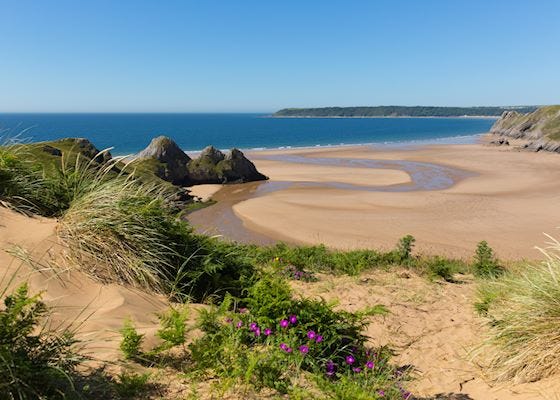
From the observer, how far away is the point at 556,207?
931 inches

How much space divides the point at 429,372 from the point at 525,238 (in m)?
15.7

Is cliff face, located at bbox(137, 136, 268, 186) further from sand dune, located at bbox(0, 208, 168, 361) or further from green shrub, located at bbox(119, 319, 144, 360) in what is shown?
green shrub, located at bbox(119, 319, 144, 360)

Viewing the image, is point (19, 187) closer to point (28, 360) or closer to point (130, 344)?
point (130, 344)


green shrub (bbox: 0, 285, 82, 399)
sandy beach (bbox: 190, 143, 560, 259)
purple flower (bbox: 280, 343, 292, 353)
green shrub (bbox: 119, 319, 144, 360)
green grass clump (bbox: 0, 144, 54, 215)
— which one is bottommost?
sandy beach (bbox: 190, 143, 560, 259)

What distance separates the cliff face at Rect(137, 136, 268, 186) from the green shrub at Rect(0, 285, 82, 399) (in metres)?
25.7

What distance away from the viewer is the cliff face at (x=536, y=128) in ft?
191

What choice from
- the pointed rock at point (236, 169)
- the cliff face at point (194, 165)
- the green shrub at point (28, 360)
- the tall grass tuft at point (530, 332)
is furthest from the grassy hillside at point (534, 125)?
the green shrub at point (28, 360)

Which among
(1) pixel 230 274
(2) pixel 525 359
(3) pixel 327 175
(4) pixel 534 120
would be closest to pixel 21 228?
(1) pixel 230 274

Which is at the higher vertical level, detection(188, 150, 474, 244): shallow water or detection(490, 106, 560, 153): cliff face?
detection(490, 106, 560, 153): cliff face

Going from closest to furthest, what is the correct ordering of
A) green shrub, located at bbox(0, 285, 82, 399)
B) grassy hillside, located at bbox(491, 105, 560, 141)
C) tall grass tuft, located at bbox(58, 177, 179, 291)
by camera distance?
green shrub, located at bbox(0, 285, 82, 399), tall grass tuft, located at bbox(58, 177, 179, 291), grassy hillside, located at bbox(491, 105, 560, 141)

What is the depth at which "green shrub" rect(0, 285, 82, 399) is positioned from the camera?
2398mm

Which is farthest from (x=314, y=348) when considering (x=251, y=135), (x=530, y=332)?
(x=251, y=135)

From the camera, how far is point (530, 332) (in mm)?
4293

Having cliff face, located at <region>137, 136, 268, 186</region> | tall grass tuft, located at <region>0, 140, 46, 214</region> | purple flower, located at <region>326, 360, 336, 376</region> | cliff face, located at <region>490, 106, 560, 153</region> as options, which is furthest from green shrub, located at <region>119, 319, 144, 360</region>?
cliff face, located at <region>490, 106, 560, 153</region>
